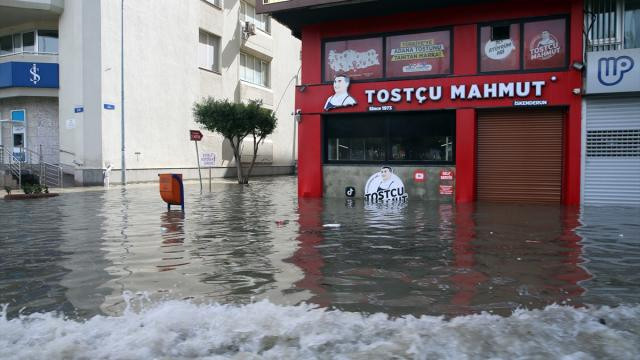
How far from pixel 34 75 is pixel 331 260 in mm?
26033

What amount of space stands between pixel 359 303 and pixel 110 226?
23.5 feet

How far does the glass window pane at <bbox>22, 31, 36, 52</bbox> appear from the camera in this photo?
2866cm

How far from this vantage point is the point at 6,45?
29.7 metres

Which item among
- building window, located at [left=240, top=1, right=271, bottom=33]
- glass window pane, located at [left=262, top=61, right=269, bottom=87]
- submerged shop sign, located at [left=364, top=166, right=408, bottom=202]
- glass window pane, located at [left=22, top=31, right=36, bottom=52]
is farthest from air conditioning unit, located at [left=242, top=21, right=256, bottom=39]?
submerged shop sign, located at [left=364, top=166, right=408, bottom=202]

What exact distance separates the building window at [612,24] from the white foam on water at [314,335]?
11793 mm

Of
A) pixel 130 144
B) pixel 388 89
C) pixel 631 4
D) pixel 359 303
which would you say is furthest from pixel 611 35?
pixel 130 144

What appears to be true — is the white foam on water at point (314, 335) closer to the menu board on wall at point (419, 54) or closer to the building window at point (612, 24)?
the building window at point (612, 24)

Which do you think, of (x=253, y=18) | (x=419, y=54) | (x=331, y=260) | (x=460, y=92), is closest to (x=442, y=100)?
(x=460, y=92)

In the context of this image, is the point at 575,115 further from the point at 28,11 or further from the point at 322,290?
the point at 28,11

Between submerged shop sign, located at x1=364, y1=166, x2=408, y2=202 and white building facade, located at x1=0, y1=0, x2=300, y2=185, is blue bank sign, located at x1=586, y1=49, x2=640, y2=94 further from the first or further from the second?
white building facade, located at x1=0, y1=0, x2=300, y2=185

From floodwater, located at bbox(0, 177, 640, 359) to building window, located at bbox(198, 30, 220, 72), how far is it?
25.3 metres

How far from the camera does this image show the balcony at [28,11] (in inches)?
Answer: 1031

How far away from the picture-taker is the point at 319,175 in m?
17.1

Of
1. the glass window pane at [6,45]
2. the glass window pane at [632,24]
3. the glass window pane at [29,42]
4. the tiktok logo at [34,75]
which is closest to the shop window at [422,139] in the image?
the glass window pane at [632,24]
